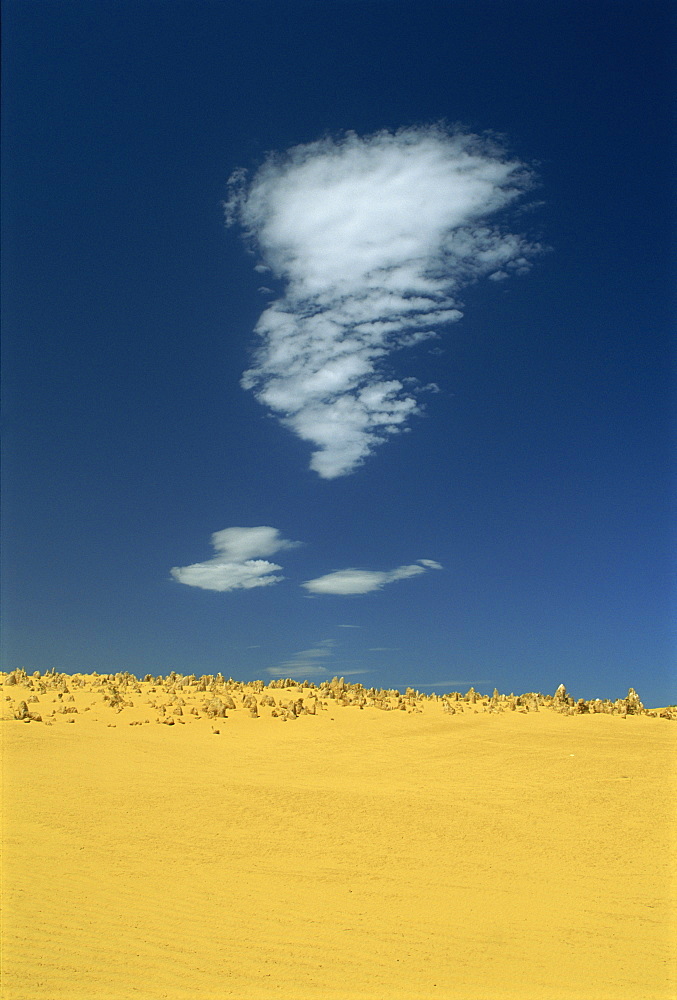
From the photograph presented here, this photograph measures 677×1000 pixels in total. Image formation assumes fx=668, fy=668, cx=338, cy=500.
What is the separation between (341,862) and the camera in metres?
9.34

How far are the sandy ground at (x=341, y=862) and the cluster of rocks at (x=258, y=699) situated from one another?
2.00 meters

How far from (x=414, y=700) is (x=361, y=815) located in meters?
10.8

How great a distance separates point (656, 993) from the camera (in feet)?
21.5

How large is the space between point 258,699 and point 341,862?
469 inches

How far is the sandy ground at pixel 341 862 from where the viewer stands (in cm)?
670

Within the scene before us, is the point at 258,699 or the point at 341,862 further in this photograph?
the point at 258,699

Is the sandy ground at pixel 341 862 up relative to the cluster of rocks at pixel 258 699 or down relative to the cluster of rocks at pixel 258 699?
down

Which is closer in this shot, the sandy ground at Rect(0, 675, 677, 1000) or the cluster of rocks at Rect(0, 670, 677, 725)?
the sandy ground at Rect(0, 675, 677, 1000)

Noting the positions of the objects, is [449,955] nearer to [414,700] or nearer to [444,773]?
[444,773]

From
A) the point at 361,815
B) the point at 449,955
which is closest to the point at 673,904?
the point at 449,955

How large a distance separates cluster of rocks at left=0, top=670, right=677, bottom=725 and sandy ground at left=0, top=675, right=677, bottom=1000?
78.6 inches

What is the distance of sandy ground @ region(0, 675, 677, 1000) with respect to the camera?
670 cm

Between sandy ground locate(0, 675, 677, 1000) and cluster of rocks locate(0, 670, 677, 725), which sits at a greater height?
cluster of rocks locate(0, 670, 677, 725)

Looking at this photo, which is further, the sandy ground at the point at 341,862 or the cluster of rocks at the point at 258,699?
the cluster of rocks at the point at 258,699
